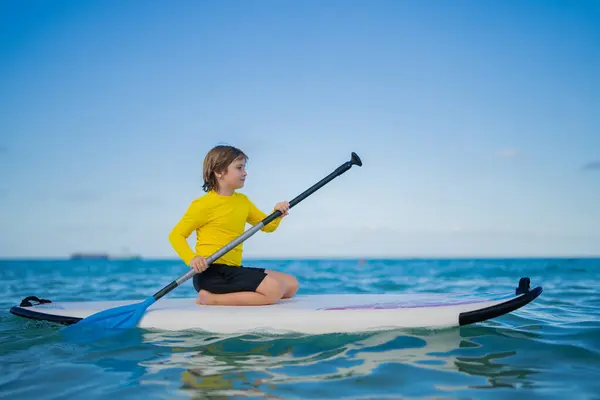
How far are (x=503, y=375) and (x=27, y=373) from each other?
9.50 ft

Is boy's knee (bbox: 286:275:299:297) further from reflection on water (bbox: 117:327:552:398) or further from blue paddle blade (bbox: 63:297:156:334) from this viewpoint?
blue paddle blade (bbox: 63:297:156:334)

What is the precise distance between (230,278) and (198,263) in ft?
1.35

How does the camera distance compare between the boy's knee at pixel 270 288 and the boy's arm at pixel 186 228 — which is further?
the boy's knee at pixel 270 288

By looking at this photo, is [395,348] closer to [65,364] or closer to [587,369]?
[587,369]

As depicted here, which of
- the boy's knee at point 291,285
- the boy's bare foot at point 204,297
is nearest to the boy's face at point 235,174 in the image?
the boy's bare foot at point 204,297

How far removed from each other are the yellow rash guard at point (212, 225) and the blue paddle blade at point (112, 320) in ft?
2.10

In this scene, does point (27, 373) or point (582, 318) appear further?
point (582, 318)

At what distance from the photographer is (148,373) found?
316 centimetres

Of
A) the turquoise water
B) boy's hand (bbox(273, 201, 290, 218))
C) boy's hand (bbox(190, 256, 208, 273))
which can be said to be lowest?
the turquoise water

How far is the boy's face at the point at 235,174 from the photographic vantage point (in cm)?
438

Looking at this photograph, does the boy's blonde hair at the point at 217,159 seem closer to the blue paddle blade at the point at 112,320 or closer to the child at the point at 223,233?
the child at the point at 223,233

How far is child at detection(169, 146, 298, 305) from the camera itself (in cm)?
437

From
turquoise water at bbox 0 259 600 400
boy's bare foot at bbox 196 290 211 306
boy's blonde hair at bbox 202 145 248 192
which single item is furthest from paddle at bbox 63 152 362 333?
boy's blonde hair at bbox 202 145 248 192

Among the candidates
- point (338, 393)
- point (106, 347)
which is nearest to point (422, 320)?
point (338, 393)
